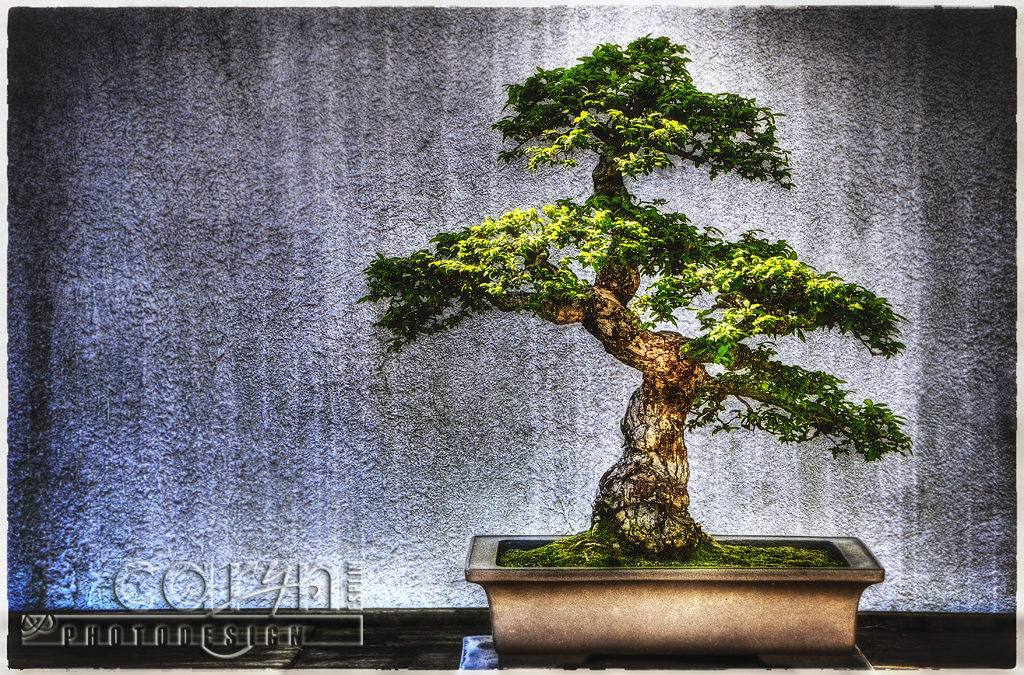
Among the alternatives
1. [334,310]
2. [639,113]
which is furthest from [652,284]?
[334,310]

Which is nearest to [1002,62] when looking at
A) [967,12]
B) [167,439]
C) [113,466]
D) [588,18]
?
[967,12]

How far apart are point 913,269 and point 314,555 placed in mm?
1891

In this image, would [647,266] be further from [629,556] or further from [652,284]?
[629,556]

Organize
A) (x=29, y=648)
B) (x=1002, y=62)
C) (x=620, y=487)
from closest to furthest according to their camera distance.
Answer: (x=620, y=487) < (x=29, y=648) < (x=1002, y=62)

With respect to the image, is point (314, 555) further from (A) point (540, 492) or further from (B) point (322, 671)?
(A) point (540, 492)

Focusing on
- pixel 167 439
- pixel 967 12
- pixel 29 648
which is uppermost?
pixel 967 12

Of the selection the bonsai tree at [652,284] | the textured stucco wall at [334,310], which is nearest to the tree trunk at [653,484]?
the bonsai tree at [652,284]

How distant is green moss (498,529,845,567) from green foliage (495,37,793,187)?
33.5 inches

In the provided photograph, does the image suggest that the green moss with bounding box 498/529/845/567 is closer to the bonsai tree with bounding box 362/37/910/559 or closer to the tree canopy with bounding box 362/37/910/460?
the bonsai tree with bounding box 362/37/910/559

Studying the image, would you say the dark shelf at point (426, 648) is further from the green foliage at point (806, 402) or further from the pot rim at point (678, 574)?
the green foliage at point (806, 402)

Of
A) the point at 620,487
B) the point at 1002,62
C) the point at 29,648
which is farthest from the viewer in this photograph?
the point at 1002,62

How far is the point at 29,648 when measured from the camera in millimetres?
2230

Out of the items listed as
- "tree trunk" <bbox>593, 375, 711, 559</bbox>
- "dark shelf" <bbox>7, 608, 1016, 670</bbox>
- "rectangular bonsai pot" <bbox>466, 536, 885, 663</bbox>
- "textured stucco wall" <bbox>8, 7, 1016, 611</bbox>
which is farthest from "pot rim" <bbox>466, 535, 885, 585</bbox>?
"textured stucco wall" <bbox>8, 7, 1016, 611</bbox>

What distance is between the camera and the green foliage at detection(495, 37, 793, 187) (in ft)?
6.01
